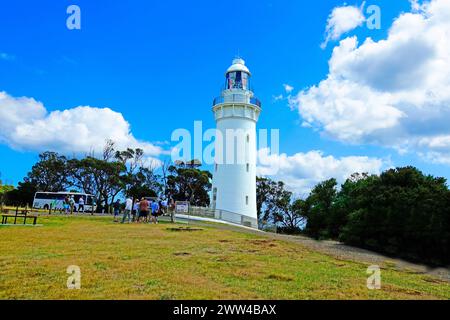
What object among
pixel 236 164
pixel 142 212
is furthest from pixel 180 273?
pixel 236 164

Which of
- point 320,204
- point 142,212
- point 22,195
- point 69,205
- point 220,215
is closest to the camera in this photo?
point 142,212

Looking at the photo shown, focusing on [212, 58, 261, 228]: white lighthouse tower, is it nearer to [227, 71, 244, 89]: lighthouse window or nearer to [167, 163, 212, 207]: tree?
[227, 71, 244, 89]: lighthouse window

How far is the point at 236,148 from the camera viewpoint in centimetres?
3450

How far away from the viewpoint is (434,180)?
1914 cm

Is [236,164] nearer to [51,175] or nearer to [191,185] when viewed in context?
[191,185]

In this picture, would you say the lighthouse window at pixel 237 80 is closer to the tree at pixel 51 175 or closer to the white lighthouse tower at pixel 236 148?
the white lighthouse tower at pixel 236 148

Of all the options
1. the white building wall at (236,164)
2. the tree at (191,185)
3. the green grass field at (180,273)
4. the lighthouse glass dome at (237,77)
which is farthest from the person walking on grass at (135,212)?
the tree at (191,185)

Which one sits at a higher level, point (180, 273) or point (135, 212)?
point (135, 212)

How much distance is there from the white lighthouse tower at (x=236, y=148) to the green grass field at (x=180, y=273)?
1885 centimetres

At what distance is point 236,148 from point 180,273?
86.3ft

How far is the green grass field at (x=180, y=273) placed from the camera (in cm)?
680
